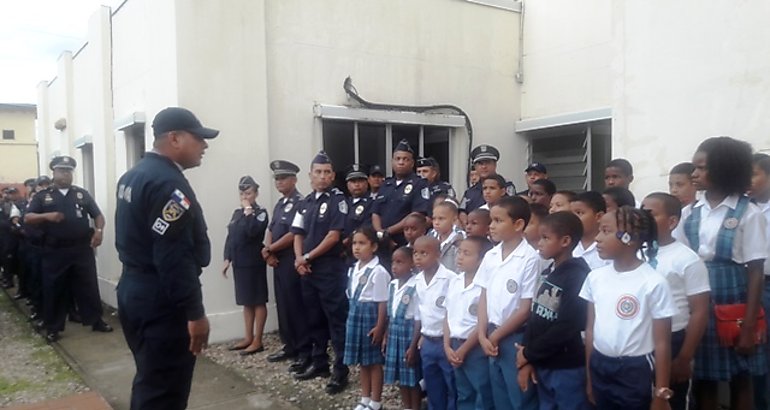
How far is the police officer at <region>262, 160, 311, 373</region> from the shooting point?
227 inches

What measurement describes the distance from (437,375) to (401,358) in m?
0.34

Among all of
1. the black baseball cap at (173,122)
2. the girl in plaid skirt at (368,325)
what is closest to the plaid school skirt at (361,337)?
the girl in plaid skirt at (368,325)

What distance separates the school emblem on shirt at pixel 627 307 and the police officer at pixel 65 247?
6519 mm

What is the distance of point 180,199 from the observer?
3123 millimetres

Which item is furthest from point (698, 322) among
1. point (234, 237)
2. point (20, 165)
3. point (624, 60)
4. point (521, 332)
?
point (20, 165)

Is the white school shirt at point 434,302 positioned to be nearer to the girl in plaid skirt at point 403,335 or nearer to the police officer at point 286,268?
the girl in plaid skirt at point 403,335

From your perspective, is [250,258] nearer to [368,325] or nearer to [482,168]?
[368,325]

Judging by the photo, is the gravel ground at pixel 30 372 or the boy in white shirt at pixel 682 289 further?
the gravel ground at pixel 30 372

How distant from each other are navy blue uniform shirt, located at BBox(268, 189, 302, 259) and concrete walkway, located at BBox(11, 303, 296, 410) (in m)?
1.22

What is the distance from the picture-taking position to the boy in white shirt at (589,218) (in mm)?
A: 3453

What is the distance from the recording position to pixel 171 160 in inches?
131

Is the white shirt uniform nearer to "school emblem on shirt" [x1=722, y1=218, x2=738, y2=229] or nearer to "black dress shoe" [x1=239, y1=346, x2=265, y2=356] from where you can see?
"school emblem on shirt" [x1=722, y1=218, x2=738, y2=229]

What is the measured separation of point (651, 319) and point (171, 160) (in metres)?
2.52

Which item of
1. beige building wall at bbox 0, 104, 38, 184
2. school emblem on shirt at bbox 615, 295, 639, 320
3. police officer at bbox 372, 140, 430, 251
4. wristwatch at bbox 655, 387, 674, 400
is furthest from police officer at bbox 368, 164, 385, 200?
beige building wall at bbox 0, 104, 38, 184
